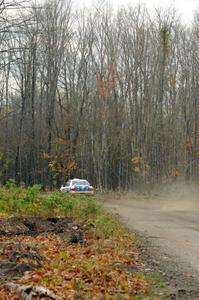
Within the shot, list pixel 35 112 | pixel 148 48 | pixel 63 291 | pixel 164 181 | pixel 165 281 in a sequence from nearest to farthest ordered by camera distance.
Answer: pixel 63 291, pixel 165 281, pixel 164 181, pixel 148 48, pixel 35 112

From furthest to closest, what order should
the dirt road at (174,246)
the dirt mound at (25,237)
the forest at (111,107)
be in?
the forest at (111,107)
the dirt road at (174,246)
the dirt mound at (25,237)

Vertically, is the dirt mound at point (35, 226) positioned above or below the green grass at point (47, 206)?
below

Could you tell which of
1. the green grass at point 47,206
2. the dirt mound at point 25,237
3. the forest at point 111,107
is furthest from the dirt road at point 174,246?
the forest at point 111,107

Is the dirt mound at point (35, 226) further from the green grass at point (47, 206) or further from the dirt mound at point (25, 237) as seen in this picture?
the green grass at point (47, 206)

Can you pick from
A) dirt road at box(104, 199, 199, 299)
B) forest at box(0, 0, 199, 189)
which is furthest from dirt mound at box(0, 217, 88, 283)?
forest at box(0, 0, 199, 189)

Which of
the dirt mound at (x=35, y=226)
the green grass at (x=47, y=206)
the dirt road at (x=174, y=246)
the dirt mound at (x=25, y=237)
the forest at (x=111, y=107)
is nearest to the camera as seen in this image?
the dirt mound at (x=25, y=237)

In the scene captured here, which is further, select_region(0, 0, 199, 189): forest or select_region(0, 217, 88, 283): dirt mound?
select_region(0, 0, 199, 189): forest

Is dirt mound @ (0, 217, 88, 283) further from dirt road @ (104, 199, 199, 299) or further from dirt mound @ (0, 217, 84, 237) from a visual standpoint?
dirt road @ (104, 199, 199, 299)

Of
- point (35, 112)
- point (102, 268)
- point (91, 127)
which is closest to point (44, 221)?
point (102, 268)

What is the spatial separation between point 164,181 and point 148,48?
39.6 feet

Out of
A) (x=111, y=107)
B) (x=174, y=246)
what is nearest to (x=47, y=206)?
(x=174, y=246)

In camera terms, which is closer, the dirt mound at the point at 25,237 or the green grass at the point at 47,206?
the dirt mound at the point at 25,237

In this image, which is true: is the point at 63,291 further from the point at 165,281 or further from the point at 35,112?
the point at 35,112

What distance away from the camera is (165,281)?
9594mm
